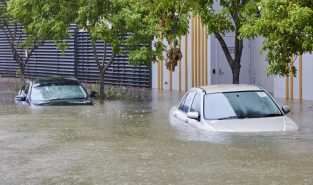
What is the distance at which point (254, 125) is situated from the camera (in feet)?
42.5

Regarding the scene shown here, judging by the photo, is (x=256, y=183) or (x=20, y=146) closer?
(x=256, y=183)

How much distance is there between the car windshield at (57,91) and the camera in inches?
810

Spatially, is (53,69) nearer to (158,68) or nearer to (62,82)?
(158,68)

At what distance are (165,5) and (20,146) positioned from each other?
6.38 metres

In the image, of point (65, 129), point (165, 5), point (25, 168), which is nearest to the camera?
point (25, 168)

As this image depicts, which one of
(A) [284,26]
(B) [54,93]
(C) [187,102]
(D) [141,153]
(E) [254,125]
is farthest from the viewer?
(B) [54,93]

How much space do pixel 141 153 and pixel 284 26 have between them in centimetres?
404

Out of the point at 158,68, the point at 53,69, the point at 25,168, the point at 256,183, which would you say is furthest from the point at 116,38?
the point at 53,69

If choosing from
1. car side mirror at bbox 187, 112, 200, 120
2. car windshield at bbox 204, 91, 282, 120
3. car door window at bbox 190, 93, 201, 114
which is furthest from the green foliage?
car side mirror at bbox 187, 112, 200, 120

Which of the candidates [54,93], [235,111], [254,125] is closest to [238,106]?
[235,111]

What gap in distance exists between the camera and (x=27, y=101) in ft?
67.5

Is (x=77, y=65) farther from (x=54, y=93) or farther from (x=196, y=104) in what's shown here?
(x=196, y=104)

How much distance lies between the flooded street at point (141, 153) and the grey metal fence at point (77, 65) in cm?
1768

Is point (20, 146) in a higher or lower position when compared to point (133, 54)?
lower
